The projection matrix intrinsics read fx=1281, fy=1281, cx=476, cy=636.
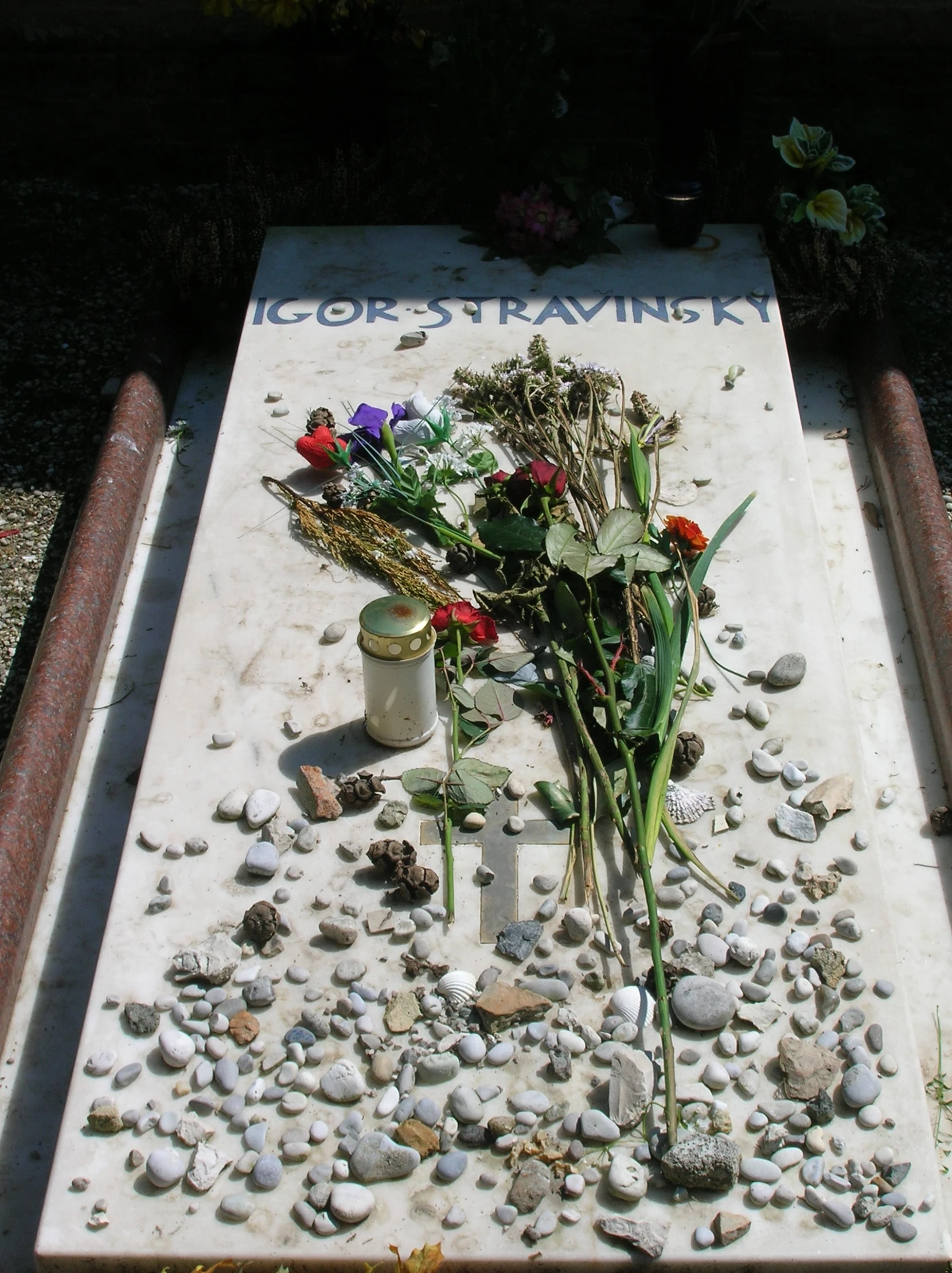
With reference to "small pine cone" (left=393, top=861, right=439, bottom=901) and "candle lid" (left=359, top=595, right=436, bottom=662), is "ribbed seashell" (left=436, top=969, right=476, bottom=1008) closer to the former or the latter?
"small pine cone" (left=393, top=861, right=439, bottom=901)

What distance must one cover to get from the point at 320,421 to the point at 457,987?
1.92 m

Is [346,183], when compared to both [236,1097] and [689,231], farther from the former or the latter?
[236,1097]

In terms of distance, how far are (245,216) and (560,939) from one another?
3.43 m

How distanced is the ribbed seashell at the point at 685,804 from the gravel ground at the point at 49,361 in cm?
186

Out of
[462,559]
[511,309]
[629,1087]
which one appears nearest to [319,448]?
[462,559]

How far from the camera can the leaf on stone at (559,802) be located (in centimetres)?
291

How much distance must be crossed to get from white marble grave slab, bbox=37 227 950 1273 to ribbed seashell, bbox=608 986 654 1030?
0.04m

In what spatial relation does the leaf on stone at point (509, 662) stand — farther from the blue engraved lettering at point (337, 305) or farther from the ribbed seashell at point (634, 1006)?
the blue engraved lettering at point (337, 305)

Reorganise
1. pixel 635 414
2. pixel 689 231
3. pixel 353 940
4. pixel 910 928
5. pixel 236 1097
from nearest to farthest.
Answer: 1. pixel 236 1097
2. pixel 353 940
3. pixel 910 928
4. pixel 635 414
5. pixel 689 231

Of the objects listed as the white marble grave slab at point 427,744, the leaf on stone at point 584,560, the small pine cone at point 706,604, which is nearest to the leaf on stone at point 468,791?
the white marble grave slab at point 427,744

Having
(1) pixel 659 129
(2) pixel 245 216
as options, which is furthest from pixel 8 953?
(1) pixel 659 129

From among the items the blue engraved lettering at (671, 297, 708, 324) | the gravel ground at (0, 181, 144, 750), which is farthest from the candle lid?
the blue engraved lettering at (671, 297, 708, 324)

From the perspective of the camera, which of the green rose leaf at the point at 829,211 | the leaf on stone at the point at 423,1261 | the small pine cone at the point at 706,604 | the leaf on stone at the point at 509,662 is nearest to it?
the leaf on stone at the point at 423,1261

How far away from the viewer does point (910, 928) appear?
9.78 feet
